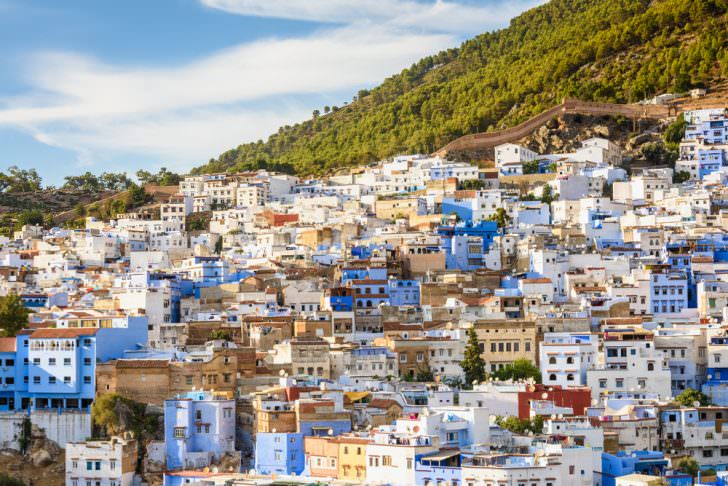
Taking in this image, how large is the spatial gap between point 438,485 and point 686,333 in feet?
50.2

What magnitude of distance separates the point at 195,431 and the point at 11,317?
35.1 ft

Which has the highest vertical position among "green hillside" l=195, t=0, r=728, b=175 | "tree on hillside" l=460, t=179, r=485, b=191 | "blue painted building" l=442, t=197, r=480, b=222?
"green hillside" l=195, t=0, r=728, b=175

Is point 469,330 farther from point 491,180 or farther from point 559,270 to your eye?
point 491,180

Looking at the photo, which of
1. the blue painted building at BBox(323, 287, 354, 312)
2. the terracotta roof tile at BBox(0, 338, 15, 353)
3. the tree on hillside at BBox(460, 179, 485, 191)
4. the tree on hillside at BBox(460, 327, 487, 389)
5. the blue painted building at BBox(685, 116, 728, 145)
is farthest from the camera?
the blue painted building at BBox(685, 116, 728, 145)

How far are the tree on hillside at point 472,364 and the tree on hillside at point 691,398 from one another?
604cm

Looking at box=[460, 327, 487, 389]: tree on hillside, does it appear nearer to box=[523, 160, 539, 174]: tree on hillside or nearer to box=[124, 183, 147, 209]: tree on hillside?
box=[523, 160, 539, 174]: tree on hillside

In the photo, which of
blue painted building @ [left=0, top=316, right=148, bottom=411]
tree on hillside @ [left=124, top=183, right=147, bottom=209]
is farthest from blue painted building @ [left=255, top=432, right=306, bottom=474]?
tree on hillside @ [left=124, top=183, right=147, bottom=209]

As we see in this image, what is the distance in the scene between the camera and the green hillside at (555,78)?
3095 inches

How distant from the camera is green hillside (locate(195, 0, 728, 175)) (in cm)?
7862

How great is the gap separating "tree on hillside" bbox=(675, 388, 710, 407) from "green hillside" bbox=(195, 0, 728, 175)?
39.8m

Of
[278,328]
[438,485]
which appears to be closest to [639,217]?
[278,328]

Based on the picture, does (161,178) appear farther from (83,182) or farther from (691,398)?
(691,398)

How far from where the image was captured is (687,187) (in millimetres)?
63375

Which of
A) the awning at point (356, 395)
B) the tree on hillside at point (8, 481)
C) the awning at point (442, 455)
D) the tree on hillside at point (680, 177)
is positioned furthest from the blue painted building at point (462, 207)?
the awning at point (442, 455)
